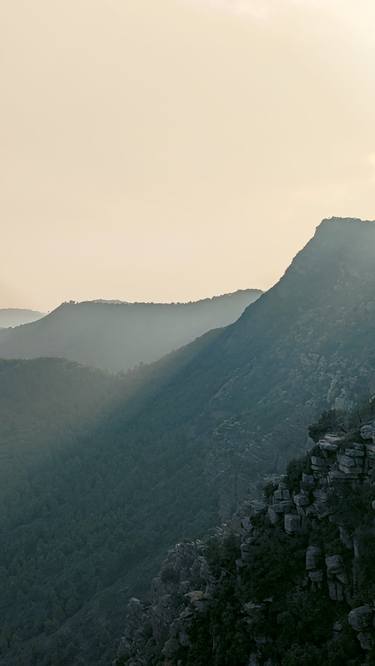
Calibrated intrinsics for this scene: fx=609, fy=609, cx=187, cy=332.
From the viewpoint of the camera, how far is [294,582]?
23578mm

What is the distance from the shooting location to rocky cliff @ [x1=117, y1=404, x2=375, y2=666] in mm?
21078

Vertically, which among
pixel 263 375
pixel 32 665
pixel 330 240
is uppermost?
A: pixel 330 240

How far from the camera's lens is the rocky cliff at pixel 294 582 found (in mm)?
21078

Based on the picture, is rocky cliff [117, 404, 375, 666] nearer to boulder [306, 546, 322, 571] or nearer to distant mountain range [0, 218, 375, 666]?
boulder [306, 546, 322, 571]

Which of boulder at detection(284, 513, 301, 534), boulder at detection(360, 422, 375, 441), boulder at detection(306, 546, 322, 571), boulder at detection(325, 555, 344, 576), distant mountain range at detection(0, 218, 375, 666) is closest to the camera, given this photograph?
boulder at detection(325, 555, 344, 576)

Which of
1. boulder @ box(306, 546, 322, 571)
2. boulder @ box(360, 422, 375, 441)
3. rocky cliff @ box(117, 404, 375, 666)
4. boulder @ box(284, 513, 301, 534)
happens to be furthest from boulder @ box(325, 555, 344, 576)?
boulder @ box(360, 422, 375, 441)

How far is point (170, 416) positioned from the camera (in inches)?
3324

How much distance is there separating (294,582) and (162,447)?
54.0 m

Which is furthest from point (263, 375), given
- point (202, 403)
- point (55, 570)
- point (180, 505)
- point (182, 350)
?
point (182, 350)

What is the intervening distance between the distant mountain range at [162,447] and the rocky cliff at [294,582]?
55.9ft

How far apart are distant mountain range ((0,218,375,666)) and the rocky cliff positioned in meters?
17.0

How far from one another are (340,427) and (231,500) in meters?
29.3

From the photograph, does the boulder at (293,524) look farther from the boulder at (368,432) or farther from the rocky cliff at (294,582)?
the boulder at (368,432)

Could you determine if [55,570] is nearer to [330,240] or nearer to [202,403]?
[202,403]
